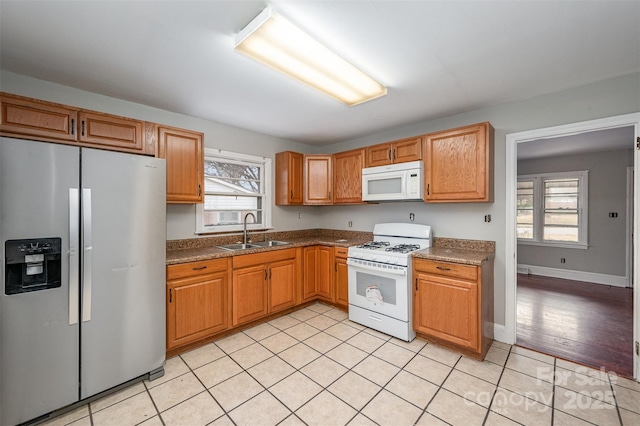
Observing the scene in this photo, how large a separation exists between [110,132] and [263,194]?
6.58 ft

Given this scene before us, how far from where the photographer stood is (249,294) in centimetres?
304

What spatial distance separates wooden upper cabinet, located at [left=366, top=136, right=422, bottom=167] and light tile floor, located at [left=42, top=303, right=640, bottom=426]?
209 cm

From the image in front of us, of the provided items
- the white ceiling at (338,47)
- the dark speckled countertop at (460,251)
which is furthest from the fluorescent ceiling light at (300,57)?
the dark speckled countertop at (460,251)

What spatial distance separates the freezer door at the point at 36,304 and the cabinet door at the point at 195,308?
0.69m

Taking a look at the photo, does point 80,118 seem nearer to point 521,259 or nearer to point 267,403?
point 267,403

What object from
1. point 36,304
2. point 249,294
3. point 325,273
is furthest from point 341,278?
point 36,304

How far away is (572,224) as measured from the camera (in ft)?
17.3

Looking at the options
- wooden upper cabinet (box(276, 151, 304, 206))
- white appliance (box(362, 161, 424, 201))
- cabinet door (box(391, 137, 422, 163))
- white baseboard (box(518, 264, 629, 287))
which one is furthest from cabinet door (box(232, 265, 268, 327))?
white baseboard (box(518, 264, 629, 287))

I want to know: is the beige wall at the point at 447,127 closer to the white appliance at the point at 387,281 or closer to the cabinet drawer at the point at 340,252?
the white appliance at the point at 387,281

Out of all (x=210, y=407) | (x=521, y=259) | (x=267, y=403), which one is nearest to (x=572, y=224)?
(x=521, y=259)

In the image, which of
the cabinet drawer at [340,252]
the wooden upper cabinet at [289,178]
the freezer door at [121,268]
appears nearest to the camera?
the freezer door at [121,268]

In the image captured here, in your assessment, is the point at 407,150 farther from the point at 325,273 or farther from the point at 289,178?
the point at 325,273

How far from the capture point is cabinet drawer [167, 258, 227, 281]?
7.99 ft

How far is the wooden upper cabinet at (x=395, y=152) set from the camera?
3125 millimetres
